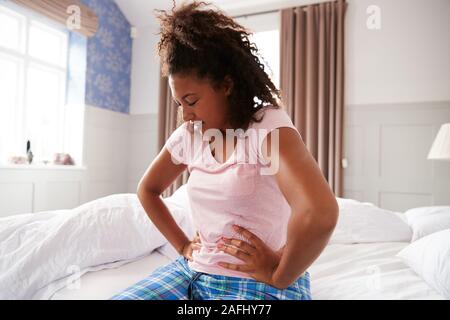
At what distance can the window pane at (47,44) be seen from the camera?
3340 millimetres

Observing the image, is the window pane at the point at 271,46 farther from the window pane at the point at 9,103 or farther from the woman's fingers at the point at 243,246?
the woman's fingers at the point at 243,246

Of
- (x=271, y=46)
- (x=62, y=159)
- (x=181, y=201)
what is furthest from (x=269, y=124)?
(x=62, y=159)

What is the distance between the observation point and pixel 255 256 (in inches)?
27.9

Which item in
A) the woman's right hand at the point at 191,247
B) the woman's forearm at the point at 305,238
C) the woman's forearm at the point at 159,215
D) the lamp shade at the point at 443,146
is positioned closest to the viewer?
the woman's forearm at the point at 305,238

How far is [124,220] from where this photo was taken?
1.19 m

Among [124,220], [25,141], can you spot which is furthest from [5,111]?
[124,220]

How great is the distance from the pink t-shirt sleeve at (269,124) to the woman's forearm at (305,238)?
0.17 metres

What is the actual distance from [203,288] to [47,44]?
3.60 m

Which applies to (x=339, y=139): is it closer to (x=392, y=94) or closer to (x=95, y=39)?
(x=392, y=94)

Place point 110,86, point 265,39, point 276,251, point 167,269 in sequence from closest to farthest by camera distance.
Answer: point 276,251 < point 167,269 < point 265,39 < point 110,86

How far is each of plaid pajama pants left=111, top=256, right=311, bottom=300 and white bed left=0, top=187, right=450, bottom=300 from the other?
0.66ft

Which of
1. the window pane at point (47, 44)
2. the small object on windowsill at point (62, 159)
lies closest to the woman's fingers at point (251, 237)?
the small object on windowsill at point (62, 159)

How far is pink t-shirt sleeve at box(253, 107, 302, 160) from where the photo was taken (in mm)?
677
